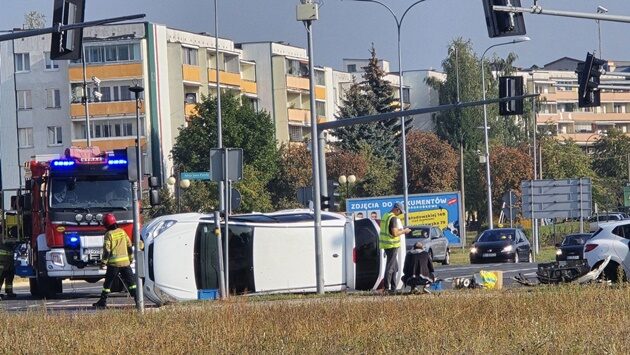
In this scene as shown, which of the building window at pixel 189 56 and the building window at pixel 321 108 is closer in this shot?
the building window at pixel 189 56

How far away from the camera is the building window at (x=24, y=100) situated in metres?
97.8

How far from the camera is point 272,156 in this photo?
93.9 m

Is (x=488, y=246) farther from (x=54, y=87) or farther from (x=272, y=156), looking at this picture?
(x=54, y=87)

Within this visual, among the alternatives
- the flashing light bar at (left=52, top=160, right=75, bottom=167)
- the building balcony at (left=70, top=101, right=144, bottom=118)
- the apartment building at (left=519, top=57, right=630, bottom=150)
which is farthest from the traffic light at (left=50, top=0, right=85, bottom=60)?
the apartment building at (left=519, top=57, right=630, bottom=150)

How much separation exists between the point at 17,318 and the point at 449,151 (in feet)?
273

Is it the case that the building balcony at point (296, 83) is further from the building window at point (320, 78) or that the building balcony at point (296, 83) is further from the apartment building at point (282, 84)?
the building window at point (320, 78)

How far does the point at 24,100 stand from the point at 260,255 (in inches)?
2919

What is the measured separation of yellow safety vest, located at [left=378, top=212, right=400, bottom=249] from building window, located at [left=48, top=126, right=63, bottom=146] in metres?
72.6

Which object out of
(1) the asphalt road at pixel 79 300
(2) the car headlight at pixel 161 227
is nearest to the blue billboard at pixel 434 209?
(1) the asphalt road at pixel 79 300

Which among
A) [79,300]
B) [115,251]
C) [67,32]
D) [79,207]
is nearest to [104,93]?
[79,300]

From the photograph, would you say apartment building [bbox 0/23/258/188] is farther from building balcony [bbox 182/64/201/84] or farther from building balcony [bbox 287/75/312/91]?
building balcony [bbox 287/75/312/91]

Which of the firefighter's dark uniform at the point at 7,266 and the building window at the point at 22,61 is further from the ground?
the building window at the point at 22,61

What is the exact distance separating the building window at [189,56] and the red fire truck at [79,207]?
6865cm

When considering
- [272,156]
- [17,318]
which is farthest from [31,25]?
[17,318]
